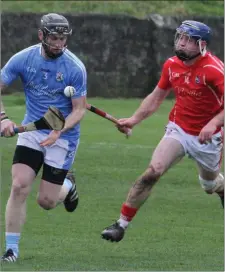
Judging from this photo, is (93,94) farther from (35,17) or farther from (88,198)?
(88,198)

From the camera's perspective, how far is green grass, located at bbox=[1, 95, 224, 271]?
390 inches

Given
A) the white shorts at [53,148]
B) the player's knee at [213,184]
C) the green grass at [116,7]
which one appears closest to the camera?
the white shorts at [53,148]

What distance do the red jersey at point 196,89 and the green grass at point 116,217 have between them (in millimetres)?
1242

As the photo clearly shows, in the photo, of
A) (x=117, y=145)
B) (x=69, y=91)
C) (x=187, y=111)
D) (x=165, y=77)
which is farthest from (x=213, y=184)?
(x=117, y=145)

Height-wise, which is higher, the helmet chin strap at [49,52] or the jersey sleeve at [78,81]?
the helmet chin strap at [49,52]

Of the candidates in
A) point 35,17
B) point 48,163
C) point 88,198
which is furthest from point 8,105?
point 48,163

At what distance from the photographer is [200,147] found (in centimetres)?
1100

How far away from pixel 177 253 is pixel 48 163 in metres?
1.50

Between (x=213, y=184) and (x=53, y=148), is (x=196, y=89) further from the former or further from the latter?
(x=53, y=148)

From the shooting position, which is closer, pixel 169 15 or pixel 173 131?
pixel 173 131

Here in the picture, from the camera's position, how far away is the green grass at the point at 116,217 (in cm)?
991

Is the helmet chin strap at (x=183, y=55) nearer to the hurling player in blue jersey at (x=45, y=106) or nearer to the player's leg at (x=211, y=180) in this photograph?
the hurling player in blue jersey at (x=45, y=106)

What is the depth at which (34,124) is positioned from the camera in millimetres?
10070

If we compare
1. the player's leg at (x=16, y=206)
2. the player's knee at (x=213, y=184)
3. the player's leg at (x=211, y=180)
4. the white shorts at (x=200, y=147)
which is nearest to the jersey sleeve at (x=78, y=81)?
the player's leg at (x=16, y=206)
